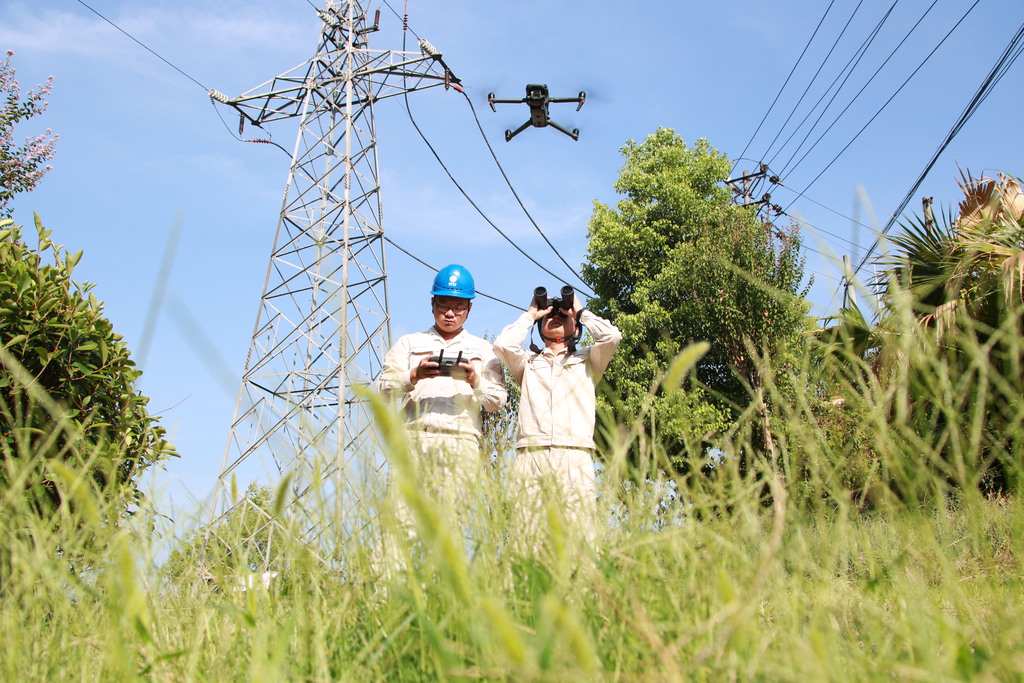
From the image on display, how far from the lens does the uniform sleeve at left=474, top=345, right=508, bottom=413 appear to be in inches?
150

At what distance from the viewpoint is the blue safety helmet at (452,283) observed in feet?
13.4

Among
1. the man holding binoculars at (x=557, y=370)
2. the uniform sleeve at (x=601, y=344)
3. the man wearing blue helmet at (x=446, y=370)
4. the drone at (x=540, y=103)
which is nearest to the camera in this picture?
the man wearing blue helmet at (x=446, y=370)

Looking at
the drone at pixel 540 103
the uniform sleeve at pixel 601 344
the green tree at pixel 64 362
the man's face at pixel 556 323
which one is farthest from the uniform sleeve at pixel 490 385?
the drone at pixel 540 103

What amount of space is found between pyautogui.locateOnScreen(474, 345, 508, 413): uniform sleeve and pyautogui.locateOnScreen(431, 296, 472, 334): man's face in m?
0.21

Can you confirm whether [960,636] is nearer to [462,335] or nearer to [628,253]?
[462,335]

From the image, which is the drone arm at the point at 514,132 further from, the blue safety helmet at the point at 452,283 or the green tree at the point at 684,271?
the blue safety helmet at the point at 452,283

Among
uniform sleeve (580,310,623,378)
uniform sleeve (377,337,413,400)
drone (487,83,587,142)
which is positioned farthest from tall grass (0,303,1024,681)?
drone (487,83,587,142)

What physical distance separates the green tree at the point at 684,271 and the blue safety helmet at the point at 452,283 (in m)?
9.93

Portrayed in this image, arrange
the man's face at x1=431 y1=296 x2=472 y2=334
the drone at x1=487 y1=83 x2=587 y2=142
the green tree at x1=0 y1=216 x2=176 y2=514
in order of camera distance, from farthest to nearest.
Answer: the drone at x1=487 y1=83 x2=587 y2=142 → the man's face at x1=431 y1=296 x2=472 y2=334 → the green tree at x1=0 y1=216 x2=176 y2=514

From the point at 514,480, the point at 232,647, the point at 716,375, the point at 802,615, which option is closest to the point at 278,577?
the point at 232,647

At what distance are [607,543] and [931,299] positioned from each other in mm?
8385

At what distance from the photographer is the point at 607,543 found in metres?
1.72

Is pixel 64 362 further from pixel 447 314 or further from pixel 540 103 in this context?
pixel 540 103

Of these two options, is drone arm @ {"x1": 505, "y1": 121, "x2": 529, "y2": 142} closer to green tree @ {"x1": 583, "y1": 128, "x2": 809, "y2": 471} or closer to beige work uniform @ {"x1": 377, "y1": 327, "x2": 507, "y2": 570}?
green tree @ {"x1": 583, "y1": 128, "x2": 809, "y2": 471}
